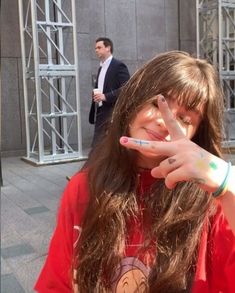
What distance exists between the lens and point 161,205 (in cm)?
137

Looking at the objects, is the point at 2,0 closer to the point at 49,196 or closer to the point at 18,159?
the point at 18,159

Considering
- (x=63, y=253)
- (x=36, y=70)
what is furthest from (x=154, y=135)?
(x=36, y=70)

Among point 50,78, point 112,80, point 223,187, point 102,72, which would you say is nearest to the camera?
point 223,187

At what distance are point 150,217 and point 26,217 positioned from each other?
3.86 metres

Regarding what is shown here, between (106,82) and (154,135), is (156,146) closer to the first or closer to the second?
(154,135)

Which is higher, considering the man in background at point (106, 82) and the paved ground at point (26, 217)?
the man in background at point (106, 82)

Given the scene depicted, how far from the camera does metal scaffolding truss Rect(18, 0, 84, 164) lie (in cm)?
802

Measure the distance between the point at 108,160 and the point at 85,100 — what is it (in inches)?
342

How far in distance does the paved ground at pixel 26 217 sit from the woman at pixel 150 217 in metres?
0.48

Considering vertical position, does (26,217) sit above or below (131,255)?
below

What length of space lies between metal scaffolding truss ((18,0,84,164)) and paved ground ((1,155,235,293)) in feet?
1.86

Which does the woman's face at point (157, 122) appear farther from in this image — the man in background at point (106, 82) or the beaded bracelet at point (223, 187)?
the man in background at point (106, 82)

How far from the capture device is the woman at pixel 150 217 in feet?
4.25

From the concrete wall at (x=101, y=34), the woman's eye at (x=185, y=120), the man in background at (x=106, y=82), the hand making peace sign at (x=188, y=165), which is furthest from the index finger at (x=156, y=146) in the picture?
the concrete wall at (x=101, y=34)
